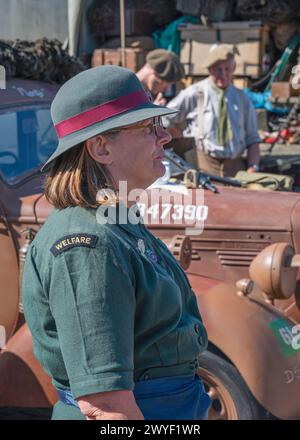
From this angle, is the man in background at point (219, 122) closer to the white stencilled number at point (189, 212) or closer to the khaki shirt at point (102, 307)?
the white stencilled number at point (189, 212)

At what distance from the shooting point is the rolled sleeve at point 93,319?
5.21 ft

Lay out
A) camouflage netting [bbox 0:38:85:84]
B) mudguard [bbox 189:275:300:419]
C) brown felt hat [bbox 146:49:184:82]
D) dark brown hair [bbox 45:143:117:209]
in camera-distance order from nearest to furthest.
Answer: dark brown hair [bbox 45:143:117:209] → mudguard [bbox 189:275:300:419] → camouflage netting [bbox 0:38:85:84] → brown felt hat [bbox 146:49:184:82]

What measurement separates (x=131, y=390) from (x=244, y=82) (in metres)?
10.5

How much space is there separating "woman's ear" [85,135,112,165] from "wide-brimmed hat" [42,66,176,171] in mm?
27

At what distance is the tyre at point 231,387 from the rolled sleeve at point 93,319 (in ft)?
6.28

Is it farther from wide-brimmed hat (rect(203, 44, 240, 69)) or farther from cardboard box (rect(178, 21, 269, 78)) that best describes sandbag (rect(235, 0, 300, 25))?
wide-brimmed hat (rect(203, 44, 240, 69))

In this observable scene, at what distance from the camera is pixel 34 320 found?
1.76 metres

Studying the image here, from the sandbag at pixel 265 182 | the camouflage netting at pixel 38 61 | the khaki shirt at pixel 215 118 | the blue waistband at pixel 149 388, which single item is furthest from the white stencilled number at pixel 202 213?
the blue waistband at pixel 149 388

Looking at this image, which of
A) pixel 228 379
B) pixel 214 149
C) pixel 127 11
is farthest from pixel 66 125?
pixel 127 11

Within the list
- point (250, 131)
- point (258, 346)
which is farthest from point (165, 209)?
point (250, 131)

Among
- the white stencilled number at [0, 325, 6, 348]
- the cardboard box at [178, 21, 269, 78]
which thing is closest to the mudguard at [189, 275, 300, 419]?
the white stencilled number at [0, 325, 6, 348]

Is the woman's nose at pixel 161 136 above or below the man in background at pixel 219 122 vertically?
above

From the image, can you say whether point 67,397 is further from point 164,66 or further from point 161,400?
point 164,66

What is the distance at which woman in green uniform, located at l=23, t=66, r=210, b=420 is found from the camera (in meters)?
1.60
